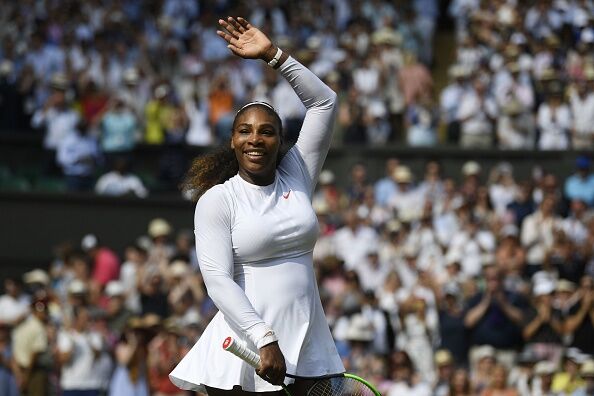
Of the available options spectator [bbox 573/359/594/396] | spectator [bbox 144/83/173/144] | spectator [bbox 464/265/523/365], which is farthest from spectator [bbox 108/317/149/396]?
spectator [bbox 144/83/173/144]

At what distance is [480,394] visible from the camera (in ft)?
40.1

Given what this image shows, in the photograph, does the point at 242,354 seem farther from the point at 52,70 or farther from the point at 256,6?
the point at 256,6

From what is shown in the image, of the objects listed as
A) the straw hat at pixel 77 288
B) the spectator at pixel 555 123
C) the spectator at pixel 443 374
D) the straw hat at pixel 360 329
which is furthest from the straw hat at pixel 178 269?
the spectator at pixel 555 123

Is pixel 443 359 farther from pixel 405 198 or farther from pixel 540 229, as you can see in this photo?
pixel 405 198

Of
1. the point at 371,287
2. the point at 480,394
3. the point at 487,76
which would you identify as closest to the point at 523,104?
the point at 487,76

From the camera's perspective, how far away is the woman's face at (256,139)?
17.5ft

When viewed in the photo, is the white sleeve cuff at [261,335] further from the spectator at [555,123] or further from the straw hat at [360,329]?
the spectator at [555,123]

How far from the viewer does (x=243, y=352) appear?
5.02m

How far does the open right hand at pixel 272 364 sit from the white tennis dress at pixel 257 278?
143 mm

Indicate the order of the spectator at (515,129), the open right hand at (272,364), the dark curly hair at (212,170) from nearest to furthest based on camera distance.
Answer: the open right hand at (272,364) < the dark curly hair at (212,170) < the spectator at (515,129)

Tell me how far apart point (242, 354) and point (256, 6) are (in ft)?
52.8

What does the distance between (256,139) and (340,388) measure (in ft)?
3.19

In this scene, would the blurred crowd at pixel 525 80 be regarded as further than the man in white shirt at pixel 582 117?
Yes

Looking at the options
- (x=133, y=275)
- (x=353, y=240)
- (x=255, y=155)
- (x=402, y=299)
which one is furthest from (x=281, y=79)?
(x=255, y=155)
